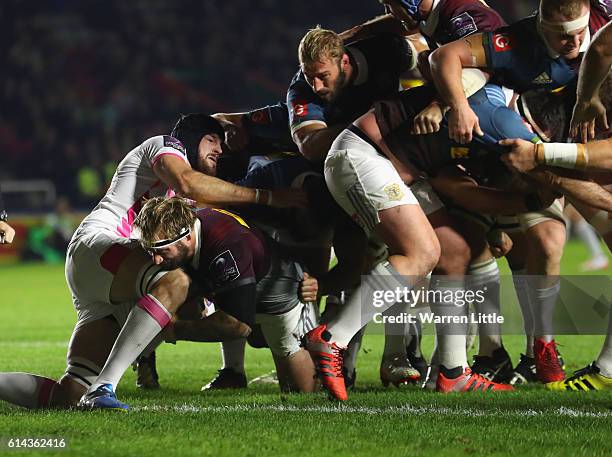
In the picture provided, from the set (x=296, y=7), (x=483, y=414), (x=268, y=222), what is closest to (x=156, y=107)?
(x=296, y=7)

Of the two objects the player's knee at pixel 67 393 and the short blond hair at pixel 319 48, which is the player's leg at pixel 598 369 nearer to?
the short blond hair at pixel 319 48

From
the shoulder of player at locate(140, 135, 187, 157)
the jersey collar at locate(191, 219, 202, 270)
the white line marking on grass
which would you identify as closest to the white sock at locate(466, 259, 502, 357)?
the white line marking on grass

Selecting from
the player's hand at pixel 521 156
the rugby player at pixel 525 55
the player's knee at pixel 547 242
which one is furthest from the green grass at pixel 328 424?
the player's hand at pixel 521 156

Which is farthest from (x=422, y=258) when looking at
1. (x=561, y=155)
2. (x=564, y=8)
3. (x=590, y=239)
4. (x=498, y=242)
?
(x=590, y=239)

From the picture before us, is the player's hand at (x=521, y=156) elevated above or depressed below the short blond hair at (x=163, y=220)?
A: above

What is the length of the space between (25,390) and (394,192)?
83.3 inches

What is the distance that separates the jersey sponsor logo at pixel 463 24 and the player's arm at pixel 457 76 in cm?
48

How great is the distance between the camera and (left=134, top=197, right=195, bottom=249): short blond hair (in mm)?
4809

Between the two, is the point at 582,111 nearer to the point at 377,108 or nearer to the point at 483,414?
the point at 377,108

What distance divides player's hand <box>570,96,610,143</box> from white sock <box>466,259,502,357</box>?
1055mm

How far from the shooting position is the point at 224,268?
5.02 m

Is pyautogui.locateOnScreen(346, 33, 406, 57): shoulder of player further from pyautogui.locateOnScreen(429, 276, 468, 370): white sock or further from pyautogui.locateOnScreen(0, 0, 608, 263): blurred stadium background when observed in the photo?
pyautogui.locateOnScreen(0, 0, 608, 263): blurred stadium background

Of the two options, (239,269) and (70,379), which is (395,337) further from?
(70,379)

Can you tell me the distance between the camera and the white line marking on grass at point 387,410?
462 cm
